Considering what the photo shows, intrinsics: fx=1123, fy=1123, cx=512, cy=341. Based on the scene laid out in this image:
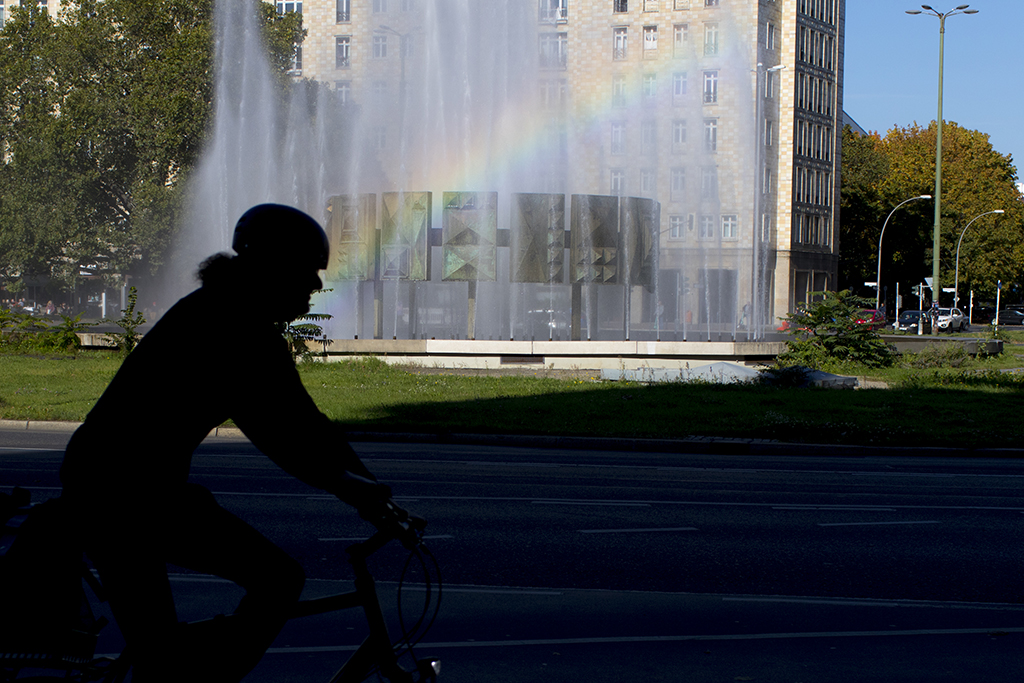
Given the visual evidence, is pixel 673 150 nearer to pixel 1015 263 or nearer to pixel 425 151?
pixel 1015 263

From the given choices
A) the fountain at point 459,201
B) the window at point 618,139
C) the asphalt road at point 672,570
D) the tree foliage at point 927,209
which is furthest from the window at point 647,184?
the tree foliage at point 927,209

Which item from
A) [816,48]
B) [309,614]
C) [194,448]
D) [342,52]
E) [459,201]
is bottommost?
[309,614]

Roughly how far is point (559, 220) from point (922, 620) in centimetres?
2422

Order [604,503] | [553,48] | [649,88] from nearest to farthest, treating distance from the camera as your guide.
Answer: [604,503]
[553,48]
[649,88]

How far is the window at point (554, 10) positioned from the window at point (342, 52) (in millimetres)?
12022

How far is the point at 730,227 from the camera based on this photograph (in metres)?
74.6

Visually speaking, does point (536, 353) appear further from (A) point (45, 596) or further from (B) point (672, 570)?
(A) point (45, 596)

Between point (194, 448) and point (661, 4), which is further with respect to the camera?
point (661, 4)

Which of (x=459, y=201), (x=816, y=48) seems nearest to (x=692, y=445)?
(x=459, y=201)

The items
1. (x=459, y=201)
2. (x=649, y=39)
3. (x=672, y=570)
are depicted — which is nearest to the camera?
(x=672, y=570)

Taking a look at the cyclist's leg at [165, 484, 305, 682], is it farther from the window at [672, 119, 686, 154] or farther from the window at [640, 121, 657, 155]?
the window at [672, 119, 686, 154]

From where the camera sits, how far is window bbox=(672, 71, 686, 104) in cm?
7256

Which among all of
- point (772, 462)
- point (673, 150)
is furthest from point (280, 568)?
point (673, 150)

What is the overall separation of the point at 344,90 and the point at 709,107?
2291cm
